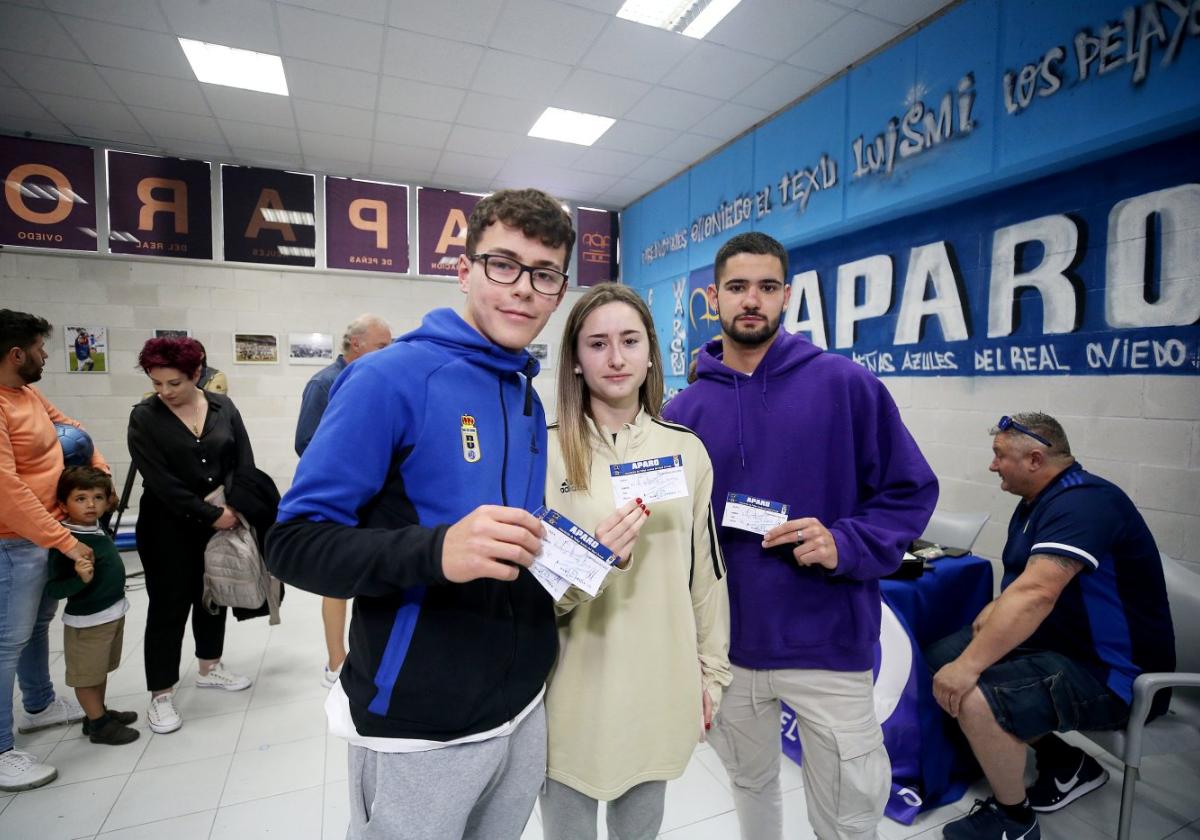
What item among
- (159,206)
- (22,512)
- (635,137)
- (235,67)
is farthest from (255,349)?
(635,137)

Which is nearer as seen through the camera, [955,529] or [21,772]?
[21,772]

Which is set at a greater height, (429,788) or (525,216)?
(525,216)

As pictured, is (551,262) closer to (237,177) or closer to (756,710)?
(756,710)

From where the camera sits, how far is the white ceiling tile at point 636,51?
3432 mm

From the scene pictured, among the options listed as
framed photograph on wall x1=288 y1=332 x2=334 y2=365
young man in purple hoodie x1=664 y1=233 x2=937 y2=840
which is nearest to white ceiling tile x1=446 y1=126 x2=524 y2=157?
framed photograph on wall x1=288 y1=332 x2=334 y2=365

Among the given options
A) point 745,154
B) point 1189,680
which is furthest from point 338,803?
point 745,154

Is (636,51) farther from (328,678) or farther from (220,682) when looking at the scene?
(220,682)

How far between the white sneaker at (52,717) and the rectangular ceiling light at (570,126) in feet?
15.5

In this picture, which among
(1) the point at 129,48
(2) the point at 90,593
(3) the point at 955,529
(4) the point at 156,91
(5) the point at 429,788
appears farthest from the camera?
(4) the point at 156,91

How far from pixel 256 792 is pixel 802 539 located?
2.29 m

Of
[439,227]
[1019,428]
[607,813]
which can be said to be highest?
[439,227]

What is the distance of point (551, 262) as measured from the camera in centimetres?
104

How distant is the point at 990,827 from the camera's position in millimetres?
1820

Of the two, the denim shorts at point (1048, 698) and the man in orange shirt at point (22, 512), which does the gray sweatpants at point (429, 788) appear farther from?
the man in orange shirt at point (22, 512)
